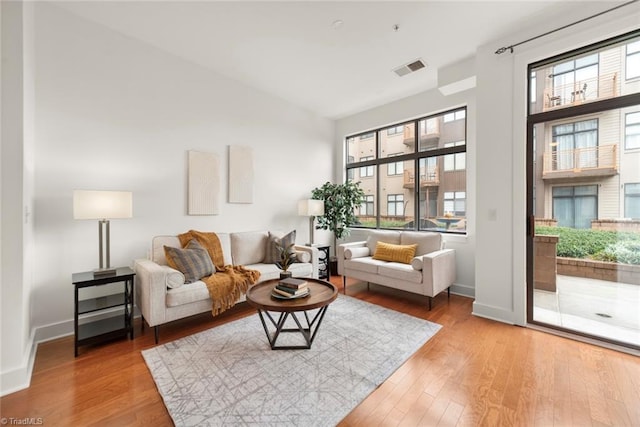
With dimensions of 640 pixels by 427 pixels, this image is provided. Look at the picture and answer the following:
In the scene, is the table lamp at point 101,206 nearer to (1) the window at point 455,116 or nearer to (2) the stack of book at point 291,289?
(2) the stack of book at point 291,289

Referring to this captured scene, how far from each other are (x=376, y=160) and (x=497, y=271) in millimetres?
2814

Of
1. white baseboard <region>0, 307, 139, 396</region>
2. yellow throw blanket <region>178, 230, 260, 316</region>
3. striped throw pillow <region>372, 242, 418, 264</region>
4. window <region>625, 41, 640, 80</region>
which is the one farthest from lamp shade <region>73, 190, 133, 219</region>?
window <region>625, 41, 640, 80</region>

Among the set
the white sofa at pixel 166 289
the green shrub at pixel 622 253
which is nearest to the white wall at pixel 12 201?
the white sofa at pixel 166 289

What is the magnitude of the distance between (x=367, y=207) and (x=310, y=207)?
140 cm

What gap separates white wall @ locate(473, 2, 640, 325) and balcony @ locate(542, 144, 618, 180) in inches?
9.2

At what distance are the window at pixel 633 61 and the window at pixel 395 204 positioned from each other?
2803 mm

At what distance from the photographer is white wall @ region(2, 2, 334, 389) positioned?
244 cm

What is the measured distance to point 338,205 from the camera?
15.4 ft

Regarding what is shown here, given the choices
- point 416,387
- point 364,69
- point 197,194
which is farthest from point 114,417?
point 364,69

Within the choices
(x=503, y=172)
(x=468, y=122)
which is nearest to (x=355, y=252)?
(x=503, y=172)

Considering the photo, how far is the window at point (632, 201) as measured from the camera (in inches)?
87.9

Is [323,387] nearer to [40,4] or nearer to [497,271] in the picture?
[497,271]

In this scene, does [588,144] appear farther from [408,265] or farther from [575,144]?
[408,265]

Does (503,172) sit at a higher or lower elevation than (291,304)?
higher
